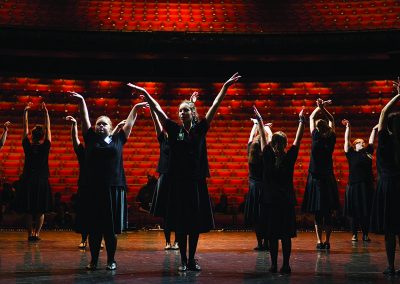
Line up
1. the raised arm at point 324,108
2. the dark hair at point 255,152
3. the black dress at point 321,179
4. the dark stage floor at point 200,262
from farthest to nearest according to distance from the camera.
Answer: the black dress at point 321,179 → the dark hair at point 255,152 → the raised arm at point 324,108 → the dark stage floor at point 200,262

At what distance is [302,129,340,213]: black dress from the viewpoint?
545 centimetres

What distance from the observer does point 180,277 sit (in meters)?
3.57

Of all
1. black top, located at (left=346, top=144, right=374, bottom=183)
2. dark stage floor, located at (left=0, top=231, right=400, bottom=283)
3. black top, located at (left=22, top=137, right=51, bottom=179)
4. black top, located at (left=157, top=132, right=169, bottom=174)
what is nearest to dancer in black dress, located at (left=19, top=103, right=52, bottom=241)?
black top, located at (left=22, top=137, right=51, bottom=179)

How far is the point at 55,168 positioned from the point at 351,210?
5.70 metres

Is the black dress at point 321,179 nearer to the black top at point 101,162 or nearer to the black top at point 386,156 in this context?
the black top at point 386,156

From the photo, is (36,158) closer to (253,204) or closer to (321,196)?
(253,204)

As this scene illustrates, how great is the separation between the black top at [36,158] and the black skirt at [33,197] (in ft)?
0.24

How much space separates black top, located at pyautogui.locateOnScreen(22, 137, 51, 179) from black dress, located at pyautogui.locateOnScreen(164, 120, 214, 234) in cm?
272

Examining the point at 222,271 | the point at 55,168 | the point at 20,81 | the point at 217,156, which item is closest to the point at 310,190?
the point at 222,271

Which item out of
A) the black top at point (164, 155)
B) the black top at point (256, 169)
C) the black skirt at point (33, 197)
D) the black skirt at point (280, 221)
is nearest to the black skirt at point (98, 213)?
the black skirt at point (280, 221)

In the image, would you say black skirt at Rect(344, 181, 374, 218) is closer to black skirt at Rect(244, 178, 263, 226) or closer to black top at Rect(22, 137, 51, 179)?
black skirt at Rect(244, 178, 263, 226)

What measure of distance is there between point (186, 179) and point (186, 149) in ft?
0.67

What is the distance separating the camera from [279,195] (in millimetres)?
3961

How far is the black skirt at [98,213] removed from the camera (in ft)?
12.5
